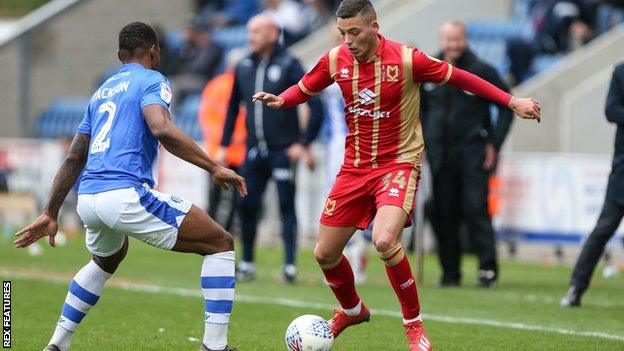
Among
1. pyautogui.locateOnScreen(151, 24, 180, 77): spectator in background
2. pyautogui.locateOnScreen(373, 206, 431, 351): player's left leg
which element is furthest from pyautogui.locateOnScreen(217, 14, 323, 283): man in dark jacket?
pyautogui.locateOnScreen(151, 24, 180, 77): spectator in background

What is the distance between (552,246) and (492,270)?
3833mm

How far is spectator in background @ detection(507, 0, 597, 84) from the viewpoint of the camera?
68.7 feet

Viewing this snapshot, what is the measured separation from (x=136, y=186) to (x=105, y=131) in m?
0.39

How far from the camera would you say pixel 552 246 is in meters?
16.5

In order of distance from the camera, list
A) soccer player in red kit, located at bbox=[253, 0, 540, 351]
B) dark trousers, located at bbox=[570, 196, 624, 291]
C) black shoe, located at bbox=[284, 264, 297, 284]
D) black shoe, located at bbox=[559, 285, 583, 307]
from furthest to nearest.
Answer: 1. black shoe, located at bbox=[284, 264, 297, 284]
2. black shoe, located at bbox=[559, 285, 583, 307]
3. dark trousers, located at bbox=[570, 196, 624, 291]
4. soccer player in red kit, located at bbox=[253, 0, 540, 351]

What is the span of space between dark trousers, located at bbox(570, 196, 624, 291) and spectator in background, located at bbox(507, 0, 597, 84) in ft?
33.7

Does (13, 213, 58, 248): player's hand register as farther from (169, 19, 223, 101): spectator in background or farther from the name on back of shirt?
(169, 19, 223, 101): spectator in background

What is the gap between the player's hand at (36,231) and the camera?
760 cm

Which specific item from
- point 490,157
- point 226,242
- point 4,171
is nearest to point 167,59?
point 4,171

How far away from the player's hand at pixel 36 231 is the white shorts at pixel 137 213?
10.5 inches

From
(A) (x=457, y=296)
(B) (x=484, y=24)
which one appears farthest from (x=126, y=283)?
(B) (x=484, y=24)

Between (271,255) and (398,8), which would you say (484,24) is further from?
(271,255)

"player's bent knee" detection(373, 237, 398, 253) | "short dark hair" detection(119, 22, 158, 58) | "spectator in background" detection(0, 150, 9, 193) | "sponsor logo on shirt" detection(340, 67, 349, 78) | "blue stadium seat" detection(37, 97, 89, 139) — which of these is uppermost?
"short dark hair" detection(119, 22, 158, 58)

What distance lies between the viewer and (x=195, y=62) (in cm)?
2414
